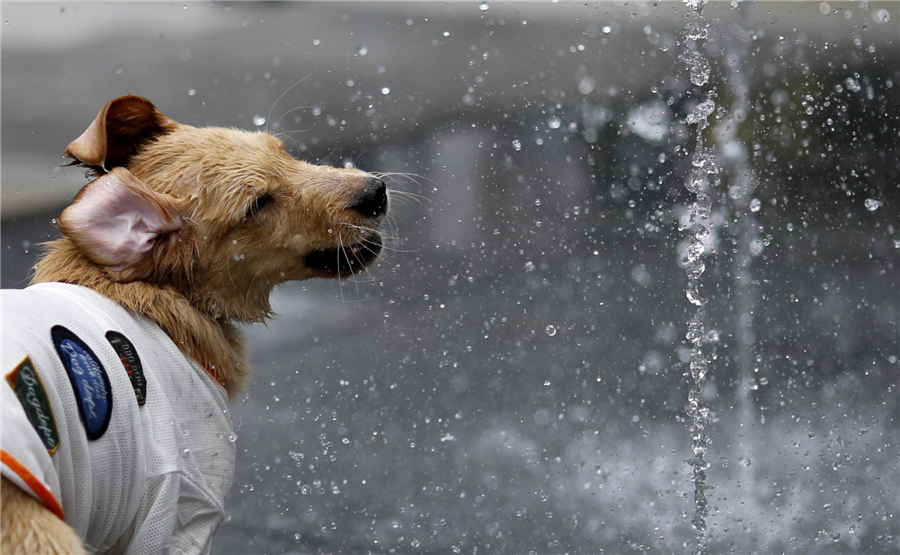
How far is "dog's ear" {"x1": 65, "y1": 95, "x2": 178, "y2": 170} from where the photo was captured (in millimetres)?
1561

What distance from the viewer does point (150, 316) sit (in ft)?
5.08

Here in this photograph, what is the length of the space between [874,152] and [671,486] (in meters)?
2.51

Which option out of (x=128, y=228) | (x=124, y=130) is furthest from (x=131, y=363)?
(x=124, y=130)

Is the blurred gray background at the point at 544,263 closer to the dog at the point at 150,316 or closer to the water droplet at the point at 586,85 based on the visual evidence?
the water droplet at the point at 586,85

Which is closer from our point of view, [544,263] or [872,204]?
[544,263]

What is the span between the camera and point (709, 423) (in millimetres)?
3199

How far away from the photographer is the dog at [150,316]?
3.95 feet

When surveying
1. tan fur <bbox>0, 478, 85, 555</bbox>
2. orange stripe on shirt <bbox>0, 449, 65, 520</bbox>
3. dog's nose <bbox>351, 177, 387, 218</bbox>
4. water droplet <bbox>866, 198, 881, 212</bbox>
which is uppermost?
water droplet <bbox>866, 198, 881, 212</bbox>

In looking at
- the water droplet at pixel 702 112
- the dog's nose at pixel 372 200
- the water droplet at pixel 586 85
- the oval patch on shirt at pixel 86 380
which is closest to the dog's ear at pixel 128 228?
the oval patch on shirt at pixel 86 380

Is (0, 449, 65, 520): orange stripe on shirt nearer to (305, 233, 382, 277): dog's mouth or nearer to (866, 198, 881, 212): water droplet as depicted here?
(305, 233, 382, 277): dog's mouth

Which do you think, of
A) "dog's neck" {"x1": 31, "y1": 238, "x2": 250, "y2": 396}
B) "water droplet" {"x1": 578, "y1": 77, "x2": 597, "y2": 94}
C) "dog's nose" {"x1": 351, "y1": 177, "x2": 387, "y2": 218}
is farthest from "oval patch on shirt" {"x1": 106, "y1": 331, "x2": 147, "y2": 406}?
"water droplet" {"x1": 578, "y1": 77, "x2": 597, "y2": 94}

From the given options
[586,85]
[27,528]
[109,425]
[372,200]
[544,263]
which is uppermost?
[586,85]

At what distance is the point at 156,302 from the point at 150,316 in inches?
1.2

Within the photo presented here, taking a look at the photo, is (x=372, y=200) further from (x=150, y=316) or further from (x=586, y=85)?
(x=586, y=85)
